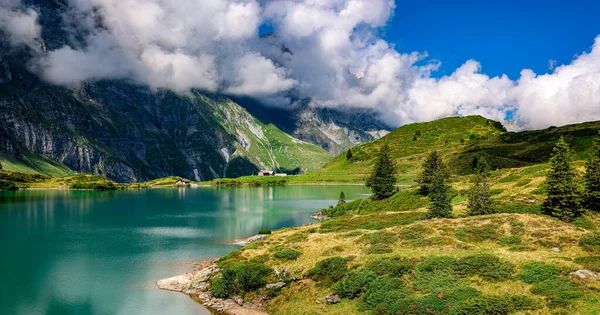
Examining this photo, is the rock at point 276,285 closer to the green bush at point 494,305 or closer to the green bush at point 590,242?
the green bush at point 494,305

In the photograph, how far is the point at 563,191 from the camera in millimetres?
59531

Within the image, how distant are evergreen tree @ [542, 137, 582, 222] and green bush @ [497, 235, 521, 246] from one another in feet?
50.9

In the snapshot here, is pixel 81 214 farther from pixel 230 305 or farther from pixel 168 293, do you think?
pixel 230 305

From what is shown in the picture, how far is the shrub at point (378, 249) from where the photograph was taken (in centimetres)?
5015

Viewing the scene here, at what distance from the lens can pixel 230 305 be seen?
1799 inches

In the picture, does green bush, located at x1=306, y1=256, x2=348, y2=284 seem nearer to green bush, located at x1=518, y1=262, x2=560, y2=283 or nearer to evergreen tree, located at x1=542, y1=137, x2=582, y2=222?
green bush, located at x1=518, y1=262, x2=560, y2=283

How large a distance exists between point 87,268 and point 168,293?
21.8m

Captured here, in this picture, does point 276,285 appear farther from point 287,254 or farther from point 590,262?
point 590,262

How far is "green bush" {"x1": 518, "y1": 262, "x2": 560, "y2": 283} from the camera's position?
3694 cm

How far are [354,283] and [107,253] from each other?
53.0m

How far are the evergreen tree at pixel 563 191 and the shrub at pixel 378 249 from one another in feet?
96.5

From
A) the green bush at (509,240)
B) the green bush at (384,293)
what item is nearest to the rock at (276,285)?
the green bush at (384,293)

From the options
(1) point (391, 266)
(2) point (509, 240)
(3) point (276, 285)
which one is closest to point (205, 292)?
(3) point (276, 285)

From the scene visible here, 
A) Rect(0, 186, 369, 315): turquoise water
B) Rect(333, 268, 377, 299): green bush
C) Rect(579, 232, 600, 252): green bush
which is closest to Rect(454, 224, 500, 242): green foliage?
Rect(579, 232, 600, 252): green bush
